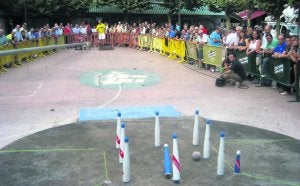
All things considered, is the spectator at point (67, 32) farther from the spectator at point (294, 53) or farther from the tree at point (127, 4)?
the spectator at point (294, 53)

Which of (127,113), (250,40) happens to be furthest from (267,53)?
(127,113)

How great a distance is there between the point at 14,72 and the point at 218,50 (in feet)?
33.4

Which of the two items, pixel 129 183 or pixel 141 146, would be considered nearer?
pixel 129 183

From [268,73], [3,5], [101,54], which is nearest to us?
[268,73]

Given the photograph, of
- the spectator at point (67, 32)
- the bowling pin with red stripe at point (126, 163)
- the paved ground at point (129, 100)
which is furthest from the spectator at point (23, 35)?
the bowling pin with red stripe at point (126, 163)

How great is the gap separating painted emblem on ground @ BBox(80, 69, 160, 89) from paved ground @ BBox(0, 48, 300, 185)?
1.47 feet

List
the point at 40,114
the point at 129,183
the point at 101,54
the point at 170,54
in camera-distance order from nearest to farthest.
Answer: the point at 129,183 < the point at 40,114 < the point at 170,54 < the point at 101,54

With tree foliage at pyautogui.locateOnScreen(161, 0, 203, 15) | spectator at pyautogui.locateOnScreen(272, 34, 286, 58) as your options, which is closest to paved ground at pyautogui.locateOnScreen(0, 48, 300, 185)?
spectator at pyautogui.locateOnScreen(272, 34, 286, 58)

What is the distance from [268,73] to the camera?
48.6 feet

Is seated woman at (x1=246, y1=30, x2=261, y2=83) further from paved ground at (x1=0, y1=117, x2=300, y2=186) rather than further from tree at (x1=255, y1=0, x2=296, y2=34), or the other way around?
tree at (x1=255, y1=0, x2=296, y2=34)

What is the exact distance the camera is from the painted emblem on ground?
1627 centimetres

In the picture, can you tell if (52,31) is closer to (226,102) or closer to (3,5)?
(3,5)

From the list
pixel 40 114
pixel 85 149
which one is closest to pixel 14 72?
pixel 40 114

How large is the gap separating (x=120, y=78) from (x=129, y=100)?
15.6 ft
